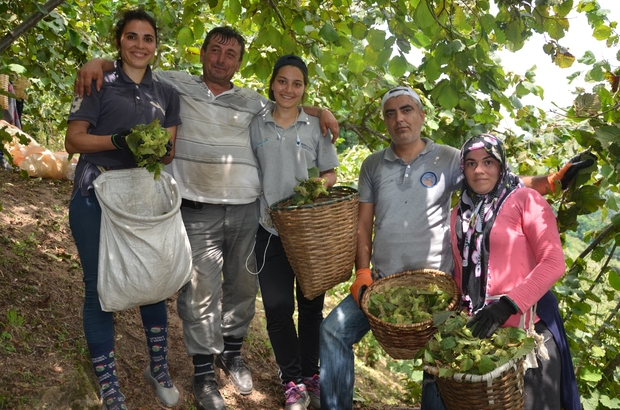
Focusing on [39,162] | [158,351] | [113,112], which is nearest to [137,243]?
[113,112]

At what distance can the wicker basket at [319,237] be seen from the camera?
277cm

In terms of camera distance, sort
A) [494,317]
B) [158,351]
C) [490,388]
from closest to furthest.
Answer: [490,388], [494,317], [158,351]

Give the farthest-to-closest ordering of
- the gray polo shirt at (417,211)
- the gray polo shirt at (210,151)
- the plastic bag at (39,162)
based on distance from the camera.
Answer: the plastic bag at (39,162) < the gray polo shirt at (210,151) < the gray polo shirt at (417,211)

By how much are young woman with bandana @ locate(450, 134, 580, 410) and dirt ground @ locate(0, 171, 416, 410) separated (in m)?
1.65

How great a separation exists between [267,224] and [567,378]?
1.68 m

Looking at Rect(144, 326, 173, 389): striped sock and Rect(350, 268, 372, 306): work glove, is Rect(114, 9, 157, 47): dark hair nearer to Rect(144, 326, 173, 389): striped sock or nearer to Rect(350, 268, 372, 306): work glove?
Rect(144, 326, 173, 389): striped sock

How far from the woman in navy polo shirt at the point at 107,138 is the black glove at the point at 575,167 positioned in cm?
193

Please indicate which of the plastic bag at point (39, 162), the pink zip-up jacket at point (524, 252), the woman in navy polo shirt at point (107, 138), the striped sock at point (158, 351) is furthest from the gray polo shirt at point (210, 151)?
the plastic bag at point (39, 162)

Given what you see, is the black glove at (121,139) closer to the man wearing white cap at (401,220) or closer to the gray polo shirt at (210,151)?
the gray polo shirt at (210,151)

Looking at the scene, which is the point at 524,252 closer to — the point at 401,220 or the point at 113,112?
the point at 401,220

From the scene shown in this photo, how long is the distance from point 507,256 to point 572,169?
60 cm

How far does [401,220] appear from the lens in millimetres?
2846

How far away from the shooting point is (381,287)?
280 cm

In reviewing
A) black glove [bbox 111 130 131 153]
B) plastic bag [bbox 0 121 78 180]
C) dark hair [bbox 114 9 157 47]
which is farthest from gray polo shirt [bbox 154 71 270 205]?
plastic bag [bbox 0 121 78 180]
